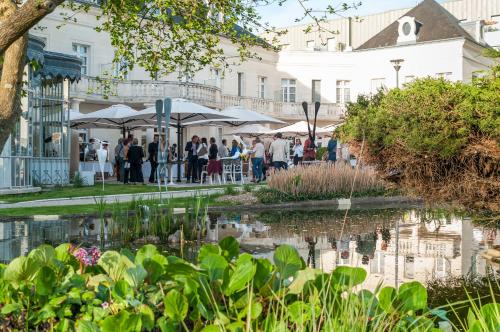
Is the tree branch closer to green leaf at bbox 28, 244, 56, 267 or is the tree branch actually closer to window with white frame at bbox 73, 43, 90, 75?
green leaf at bbox 28, 244, 56, 267

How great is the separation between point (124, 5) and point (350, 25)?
59.6m

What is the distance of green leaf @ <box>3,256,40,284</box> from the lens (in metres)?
3.53

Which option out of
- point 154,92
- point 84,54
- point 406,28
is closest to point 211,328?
point 154,92

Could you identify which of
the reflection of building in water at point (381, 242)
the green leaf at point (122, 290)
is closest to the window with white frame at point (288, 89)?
the reflection of building in water at point (381, 242)

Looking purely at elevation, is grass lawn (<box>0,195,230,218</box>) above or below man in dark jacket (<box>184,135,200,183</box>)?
below

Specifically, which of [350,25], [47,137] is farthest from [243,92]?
[47,137]

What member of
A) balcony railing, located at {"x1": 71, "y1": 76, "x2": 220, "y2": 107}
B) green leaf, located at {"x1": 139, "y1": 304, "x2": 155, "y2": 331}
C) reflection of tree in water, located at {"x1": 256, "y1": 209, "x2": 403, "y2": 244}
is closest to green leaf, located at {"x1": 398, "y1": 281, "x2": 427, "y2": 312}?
green leaf, located at {"x1": 139, "y1": 304, "x2": 155, "y2": 331}

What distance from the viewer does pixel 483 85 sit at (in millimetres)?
8383

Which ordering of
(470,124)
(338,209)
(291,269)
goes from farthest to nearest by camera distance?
1. (338,209)
2. (470,124)
3. (291,269)

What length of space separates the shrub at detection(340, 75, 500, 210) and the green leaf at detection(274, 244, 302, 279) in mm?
4908

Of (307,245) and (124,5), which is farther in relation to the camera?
(307,245)

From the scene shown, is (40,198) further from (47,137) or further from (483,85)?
(483,85)

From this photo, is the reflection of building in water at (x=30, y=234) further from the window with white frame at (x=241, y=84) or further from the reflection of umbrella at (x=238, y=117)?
the window with white frame at (x=241, y=84)

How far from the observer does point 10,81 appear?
5828mm
